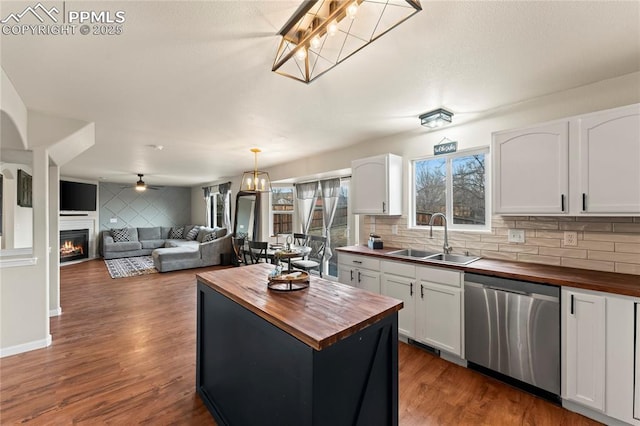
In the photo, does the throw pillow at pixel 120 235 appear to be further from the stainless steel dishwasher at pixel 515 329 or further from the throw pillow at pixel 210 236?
the stainless steel dishwasher at pixel 515 329

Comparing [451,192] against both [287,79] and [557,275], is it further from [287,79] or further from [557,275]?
[287,79]

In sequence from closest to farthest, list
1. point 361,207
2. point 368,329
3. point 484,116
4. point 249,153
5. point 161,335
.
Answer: point 368,329 → point 484,116 → point 161,335 → point 361,207 → point 249,153

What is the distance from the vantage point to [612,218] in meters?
2.06

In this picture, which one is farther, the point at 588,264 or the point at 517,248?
the point at 517,248

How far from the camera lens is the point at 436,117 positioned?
2.65 metres

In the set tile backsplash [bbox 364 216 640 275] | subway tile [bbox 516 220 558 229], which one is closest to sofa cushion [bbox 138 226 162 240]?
tile backsplash [bbox 364 216 640 275]

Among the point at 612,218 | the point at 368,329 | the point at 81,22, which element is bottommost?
the point at 368,329

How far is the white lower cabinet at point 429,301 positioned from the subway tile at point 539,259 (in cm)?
72

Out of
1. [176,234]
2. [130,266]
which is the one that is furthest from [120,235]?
[130,266]

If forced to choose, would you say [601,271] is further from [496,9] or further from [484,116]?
[496,9]

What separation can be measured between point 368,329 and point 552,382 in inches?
66.2

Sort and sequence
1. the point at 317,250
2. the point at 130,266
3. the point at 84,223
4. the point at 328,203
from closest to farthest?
the point at 317,250, the point at 328,203, the point at 130,266, the point at 84,223

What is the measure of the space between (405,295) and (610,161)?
189 centimetres

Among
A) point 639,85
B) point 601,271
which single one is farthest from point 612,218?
point 639,85
